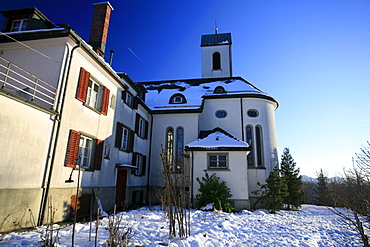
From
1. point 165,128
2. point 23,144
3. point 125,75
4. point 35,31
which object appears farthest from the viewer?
point 165,128

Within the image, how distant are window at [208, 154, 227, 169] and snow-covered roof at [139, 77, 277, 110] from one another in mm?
4971

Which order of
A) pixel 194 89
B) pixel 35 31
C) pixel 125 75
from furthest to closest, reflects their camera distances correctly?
pixel 194 89 < pixel 125 75 < pixel 35 31

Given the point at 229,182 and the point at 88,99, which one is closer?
the point at 88,99

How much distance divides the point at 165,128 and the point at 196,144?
4117mm

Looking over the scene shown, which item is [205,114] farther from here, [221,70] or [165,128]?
[221,70]

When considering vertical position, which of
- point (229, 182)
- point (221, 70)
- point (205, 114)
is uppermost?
point (221, 70)

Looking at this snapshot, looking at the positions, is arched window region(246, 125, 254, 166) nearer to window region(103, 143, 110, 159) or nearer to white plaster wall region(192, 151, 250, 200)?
white plaster wall region(192, 151, 250, 200)

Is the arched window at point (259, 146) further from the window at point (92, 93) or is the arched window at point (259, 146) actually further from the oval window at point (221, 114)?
the window at point (92, 93)

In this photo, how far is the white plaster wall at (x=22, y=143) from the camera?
6840mm

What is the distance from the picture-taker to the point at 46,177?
26.5 feet

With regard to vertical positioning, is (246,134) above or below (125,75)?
below

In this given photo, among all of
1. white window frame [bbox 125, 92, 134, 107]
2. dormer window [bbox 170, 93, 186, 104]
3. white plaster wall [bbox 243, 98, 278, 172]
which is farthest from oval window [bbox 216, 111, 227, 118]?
white window frame [bbox 125, 92, 134, 107]

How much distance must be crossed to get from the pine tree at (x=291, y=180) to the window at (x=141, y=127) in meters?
11.1

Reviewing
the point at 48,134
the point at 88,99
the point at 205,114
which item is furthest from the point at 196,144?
the point at 48,134
